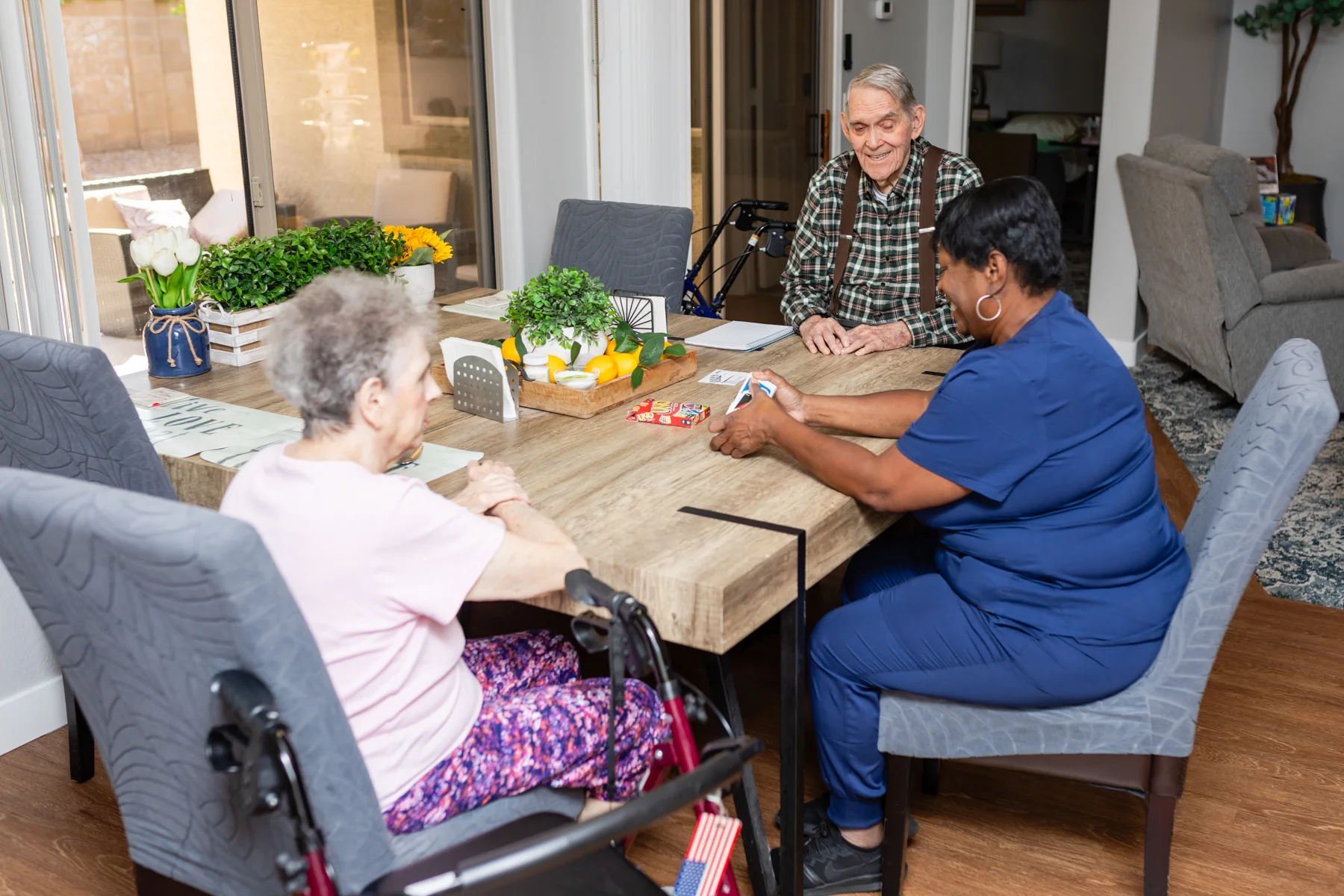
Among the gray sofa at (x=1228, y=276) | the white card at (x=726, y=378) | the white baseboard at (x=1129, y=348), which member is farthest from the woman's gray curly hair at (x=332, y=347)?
the white baseboard at (x=1129, y=348)

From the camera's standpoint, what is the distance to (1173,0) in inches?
215

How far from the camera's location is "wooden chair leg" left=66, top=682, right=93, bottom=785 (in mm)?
2414

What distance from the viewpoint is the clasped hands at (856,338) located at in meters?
2.80

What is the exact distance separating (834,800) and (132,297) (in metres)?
2.29

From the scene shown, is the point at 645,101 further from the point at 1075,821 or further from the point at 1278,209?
the point at 1278,209

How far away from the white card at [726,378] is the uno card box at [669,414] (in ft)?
0.66

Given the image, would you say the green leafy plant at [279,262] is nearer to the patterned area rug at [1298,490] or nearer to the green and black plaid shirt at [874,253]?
the green and black plaid shirt at [874,253]

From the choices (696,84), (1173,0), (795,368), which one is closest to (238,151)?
(795,368)

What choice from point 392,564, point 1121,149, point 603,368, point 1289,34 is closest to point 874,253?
point 603,368

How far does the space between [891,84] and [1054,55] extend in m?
7.87

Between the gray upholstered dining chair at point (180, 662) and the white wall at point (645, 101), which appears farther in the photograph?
the white wall at point (645, 101)

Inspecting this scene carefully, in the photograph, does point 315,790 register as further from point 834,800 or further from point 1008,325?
point 1008,325

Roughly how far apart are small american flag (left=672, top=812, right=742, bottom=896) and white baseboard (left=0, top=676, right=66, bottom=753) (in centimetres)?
174

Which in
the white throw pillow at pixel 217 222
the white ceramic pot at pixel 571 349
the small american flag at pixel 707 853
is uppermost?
the white throw pillow at pixel 217 222
